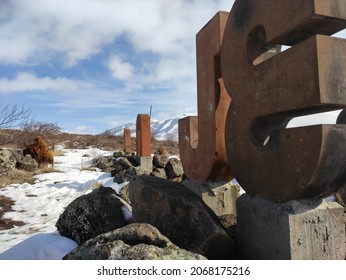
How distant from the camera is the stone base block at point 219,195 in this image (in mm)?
3844

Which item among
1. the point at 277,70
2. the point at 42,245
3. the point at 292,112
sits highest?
the point at 277,70

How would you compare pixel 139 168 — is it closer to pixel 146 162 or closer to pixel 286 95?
pixel 146 162

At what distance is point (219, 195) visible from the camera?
388 centimetres

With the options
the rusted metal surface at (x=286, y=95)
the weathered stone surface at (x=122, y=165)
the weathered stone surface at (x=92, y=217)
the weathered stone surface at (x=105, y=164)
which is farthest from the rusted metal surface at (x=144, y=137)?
the rusted metal surface at (x=286, y=95)

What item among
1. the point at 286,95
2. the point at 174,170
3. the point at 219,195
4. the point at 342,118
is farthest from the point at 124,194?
the point at 286,95

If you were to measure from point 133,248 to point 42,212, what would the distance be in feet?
17.5

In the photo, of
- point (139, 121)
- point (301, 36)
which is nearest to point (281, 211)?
point (301, 36)

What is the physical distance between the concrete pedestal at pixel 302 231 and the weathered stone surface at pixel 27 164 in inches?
466

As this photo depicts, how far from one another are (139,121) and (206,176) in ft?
27.9

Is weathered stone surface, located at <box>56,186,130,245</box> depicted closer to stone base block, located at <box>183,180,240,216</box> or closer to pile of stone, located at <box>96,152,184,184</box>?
stone base block, located at <box>183,180,240,216</box>

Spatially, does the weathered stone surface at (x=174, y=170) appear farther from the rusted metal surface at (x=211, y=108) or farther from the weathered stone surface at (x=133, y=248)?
the weathered stone surface at (x=133, y=248)

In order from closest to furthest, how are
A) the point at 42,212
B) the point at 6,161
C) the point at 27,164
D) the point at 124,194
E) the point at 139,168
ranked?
the point at 124,194, the point at 42,212, the point at 139,168, the point at 6,161, the point at 27,164

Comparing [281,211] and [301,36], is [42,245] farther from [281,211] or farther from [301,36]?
[301,36]

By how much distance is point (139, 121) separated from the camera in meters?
12.1
